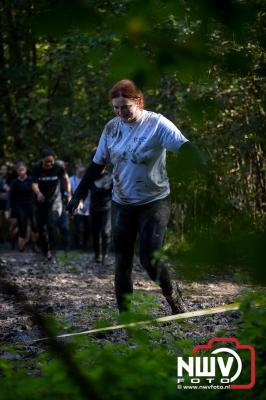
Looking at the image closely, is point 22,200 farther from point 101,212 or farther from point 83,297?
point 83,297

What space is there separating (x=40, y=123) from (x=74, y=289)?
13582 mm

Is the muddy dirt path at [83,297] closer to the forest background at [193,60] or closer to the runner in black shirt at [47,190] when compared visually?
the forest background at [193,60]

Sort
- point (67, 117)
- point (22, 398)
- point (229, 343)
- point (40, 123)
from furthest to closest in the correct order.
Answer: point (40, 123), point (67, 117), point (229, 343), point (22, 398)

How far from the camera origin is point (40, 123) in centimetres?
2388

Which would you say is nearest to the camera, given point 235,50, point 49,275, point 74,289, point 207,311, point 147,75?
point 147,75

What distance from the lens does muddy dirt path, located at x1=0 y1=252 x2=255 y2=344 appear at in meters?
6.00

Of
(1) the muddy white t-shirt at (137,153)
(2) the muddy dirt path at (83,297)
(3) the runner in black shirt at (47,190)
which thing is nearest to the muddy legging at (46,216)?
(3) the runner in black shirt at (47,190)

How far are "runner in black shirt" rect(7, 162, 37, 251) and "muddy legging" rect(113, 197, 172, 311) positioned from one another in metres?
11.7

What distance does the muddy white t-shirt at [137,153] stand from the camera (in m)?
6.43

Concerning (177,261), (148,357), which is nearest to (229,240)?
(177,261)

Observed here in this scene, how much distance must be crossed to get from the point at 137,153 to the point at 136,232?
0.68 m

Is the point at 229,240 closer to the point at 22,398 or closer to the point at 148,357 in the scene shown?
the point at 22,398

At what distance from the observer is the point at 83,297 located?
978 centimetres

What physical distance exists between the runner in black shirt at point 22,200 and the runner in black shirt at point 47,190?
334 centimetres
